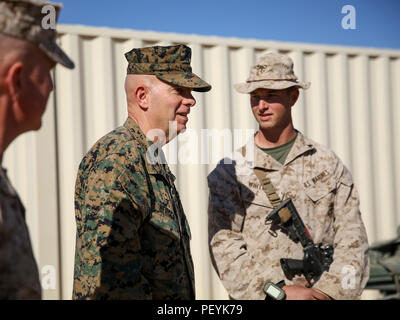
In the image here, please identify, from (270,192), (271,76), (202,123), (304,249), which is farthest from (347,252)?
(202,123)

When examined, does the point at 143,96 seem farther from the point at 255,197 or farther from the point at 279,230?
the point at 279,230

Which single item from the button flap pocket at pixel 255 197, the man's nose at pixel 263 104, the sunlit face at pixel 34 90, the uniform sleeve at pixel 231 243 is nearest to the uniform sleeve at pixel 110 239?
the sunlit face at pixel 34 90

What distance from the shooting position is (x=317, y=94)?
4.92 meters

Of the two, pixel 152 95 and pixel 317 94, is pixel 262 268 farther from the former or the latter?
pixel 317 94

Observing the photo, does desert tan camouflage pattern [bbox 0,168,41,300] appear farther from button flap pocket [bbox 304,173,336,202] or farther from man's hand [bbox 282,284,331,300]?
button flap pocket [bbox 304,173,336,202]

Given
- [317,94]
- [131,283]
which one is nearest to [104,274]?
[131,283]

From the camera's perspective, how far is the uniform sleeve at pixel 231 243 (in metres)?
2.42

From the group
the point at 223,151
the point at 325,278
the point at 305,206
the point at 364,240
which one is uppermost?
the point at 223,151

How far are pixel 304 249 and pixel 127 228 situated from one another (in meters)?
1.13

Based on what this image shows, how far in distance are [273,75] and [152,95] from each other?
833 millimetres

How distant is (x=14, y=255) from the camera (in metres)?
1.14

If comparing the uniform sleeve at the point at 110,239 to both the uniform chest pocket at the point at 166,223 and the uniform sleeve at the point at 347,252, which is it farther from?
the uniform sleeve at the point at 347,252

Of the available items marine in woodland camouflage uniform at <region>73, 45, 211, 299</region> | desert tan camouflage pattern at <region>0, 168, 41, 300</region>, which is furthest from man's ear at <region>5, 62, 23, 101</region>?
marine in woodland camouflage uniform at <region>73, 45, 211, 299</region>

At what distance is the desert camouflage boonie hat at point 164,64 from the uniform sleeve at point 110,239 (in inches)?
18.6
